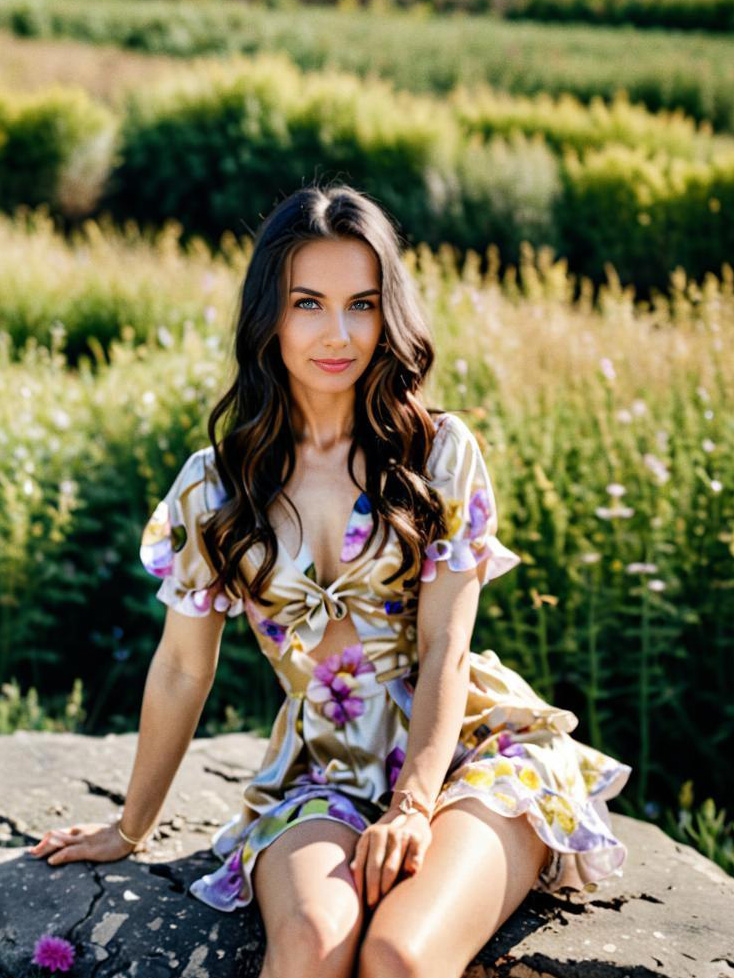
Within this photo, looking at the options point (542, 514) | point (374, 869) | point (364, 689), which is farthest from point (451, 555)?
point (542, 514)

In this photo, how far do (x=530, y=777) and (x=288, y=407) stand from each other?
89 cm

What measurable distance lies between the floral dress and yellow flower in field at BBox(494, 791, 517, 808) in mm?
71

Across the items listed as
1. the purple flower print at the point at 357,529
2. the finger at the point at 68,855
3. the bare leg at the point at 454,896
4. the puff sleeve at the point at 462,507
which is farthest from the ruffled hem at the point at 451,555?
the finger at the point at 68,855

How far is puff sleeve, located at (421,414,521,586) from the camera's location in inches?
90.5

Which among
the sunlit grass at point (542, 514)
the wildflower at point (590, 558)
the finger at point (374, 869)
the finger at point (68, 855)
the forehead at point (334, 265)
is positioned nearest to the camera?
the finger at point (374, 869)

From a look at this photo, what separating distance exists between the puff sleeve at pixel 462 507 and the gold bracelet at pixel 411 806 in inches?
16.9

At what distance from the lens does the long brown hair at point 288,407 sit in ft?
7.47

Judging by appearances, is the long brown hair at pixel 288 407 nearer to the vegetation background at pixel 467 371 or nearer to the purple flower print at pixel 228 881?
the vegetation background at pixel 467 371

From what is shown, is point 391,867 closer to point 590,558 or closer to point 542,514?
point 590,558

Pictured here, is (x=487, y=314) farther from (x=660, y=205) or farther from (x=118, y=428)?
(x=660, y=205)

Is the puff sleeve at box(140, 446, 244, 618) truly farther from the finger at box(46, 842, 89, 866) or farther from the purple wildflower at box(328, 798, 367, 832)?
the finger at box(46, 842, 89, 866)

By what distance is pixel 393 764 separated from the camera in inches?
89.9

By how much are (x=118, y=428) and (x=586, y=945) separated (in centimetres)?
289

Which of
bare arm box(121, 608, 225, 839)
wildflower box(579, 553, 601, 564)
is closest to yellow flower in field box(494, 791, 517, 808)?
bare arm box(121, 608, 225, 839)
